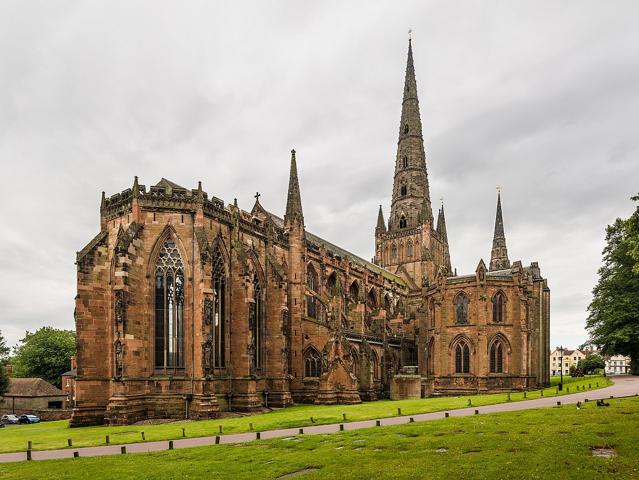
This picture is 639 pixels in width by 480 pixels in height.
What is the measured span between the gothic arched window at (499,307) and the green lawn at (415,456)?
2799 cm

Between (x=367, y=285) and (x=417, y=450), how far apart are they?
43.6 meters

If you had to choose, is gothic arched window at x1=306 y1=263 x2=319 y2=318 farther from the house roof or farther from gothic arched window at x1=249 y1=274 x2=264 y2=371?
the house roof

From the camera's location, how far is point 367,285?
6153 centimetres

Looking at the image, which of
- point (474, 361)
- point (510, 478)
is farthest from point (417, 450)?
point (474, 361)

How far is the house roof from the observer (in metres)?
59.3

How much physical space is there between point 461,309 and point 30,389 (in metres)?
49.9

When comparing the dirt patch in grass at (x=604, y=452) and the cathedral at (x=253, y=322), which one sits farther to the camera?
the cathedral at (x=253, y=322)

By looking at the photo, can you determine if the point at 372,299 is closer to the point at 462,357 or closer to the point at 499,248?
the point at 462,357

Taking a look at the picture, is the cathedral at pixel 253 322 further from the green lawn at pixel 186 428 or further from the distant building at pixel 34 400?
the distant building at pixel 34 400

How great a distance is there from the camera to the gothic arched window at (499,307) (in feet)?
167

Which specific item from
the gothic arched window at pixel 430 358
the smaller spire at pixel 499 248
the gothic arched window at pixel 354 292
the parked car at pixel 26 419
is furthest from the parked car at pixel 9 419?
the smaller spire at pixel 499 248

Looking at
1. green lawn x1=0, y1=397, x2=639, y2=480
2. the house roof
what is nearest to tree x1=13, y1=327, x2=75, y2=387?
the house roof

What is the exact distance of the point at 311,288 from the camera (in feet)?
169

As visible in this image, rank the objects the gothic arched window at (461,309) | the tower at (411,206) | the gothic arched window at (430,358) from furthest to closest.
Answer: the tower at (411,206)
the gothic arched window at (430,358)
the gothic arched window at (461,309)
